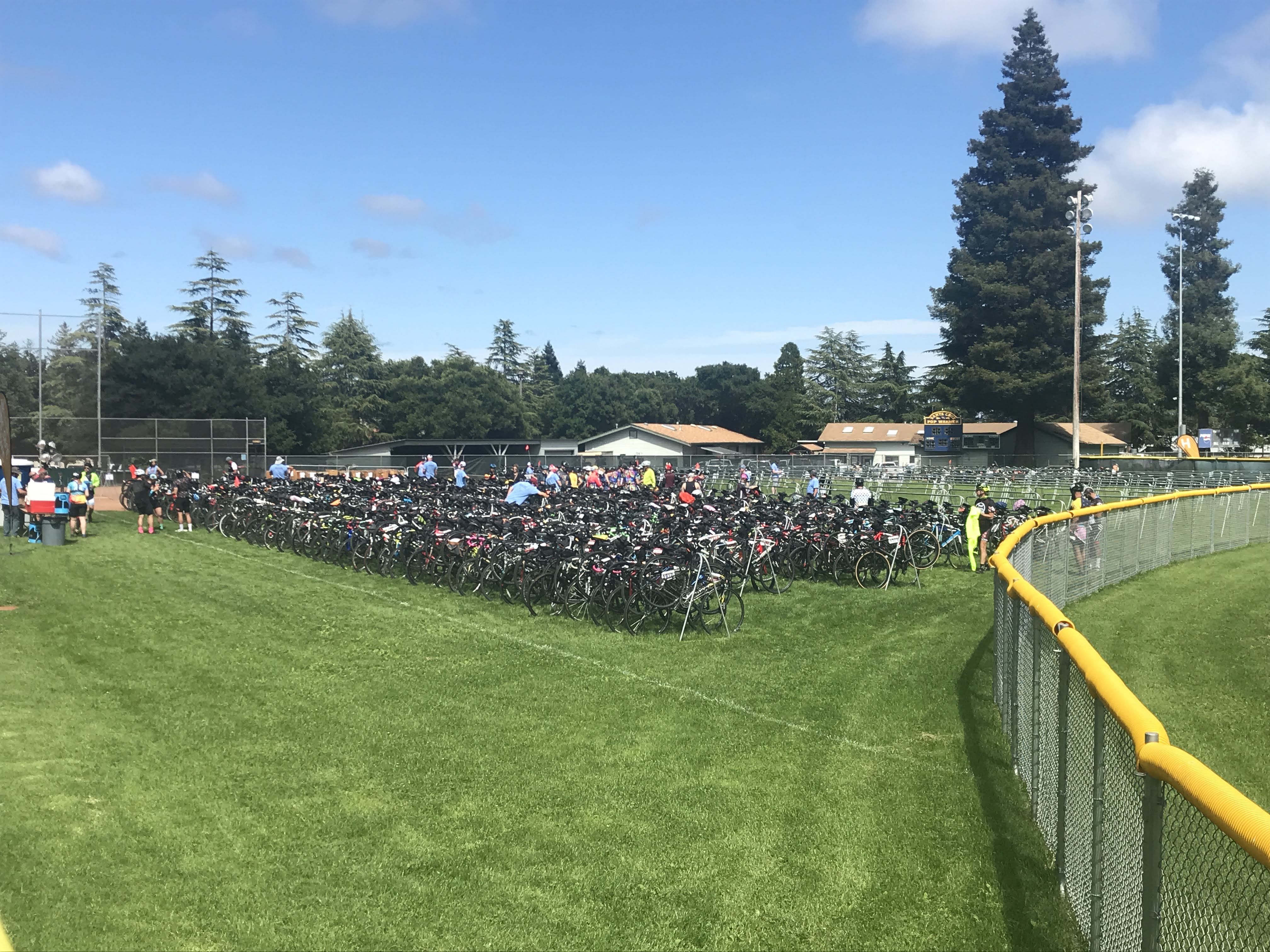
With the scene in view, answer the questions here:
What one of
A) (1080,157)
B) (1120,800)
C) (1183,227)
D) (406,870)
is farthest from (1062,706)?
(1183,227)

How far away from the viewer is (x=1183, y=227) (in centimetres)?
7562

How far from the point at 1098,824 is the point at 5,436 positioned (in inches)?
522

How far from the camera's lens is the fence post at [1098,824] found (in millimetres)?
3514

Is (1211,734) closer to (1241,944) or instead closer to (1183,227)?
(1241,944)

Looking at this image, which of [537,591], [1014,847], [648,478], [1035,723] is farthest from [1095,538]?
[648,478]

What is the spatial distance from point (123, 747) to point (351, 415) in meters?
71.8

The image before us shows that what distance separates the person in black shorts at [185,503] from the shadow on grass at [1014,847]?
18930 millimetres

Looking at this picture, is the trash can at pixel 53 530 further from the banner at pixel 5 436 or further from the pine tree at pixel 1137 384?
the pine tree at pixel 1137 384

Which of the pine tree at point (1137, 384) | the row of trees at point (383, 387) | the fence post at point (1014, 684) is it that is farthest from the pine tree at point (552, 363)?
the fence post at point (1014, 684)

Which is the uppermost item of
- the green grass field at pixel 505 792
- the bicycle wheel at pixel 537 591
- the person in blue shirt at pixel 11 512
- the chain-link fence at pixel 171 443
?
the chain-link fence at pixel 171 443

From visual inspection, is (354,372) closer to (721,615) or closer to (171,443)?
(171,443)

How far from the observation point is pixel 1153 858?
8.87 ft

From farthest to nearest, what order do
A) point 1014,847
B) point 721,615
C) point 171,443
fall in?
point 171,443
point 721,615
point 1014,847

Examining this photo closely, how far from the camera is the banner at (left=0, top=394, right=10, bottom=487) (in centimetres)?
1175
